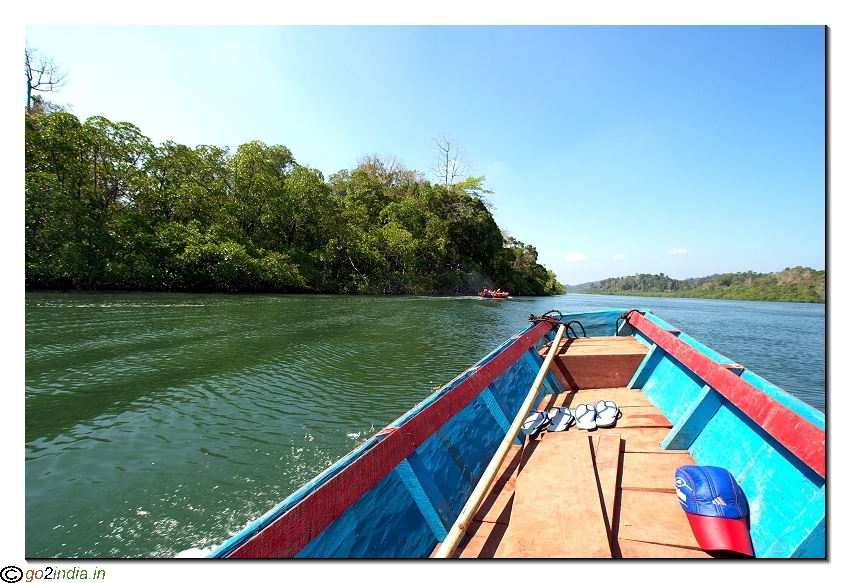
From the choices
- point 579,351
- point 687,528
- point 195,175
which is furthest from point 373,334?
point 195,175

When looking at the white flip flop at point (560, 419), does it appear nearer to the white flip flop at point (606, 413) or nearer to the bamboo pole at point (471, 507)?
the white flip flop at point (606, 413)

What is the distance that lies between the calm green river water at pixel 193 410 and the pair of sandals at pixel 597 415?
2093mm

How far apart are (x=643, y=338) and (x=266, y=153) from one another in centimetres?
3734

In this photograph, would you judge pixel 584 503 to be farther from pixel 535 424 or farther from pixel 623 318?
pixel 623 318

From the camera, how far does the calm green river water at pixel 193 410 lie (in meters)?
3.35

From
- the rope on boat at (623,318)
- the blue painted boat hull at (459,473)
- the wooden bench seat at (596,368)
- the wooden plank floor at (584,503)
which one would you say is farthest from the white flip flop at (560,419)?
the rope on boat at (623,318)

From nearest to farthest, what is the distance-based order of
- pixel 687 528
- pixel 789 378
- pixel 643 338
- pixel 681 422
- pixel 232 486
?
pixel 687 528, pixel 681 422, pixel 232 486, pixel 643 338, pixel 789 378

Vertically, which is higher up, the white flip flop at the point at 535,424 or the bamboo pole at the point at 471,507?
the bamboo pole at the point at 471,507

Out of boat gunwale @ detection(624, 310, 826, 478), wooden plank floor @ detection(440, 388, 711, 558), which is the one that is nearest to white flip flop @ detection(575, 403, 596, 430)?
wooden plank floor @ detection(440, 388, 711, 558)

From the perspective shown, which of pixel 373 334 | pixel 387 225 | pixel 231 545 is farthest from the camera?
pixel 387 225

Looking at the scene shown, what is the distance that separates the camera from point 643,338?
6.17 m

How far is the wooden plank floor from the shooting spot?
2092mm

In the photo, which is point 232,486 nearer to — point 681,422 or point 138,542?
point 138,542

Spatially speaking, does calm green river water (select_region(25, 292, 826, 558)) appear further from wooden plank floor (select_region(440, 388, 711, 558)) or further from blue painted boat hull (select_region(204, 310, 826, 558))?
wooden plank floor (select_region(440, 388, 711, 558))
